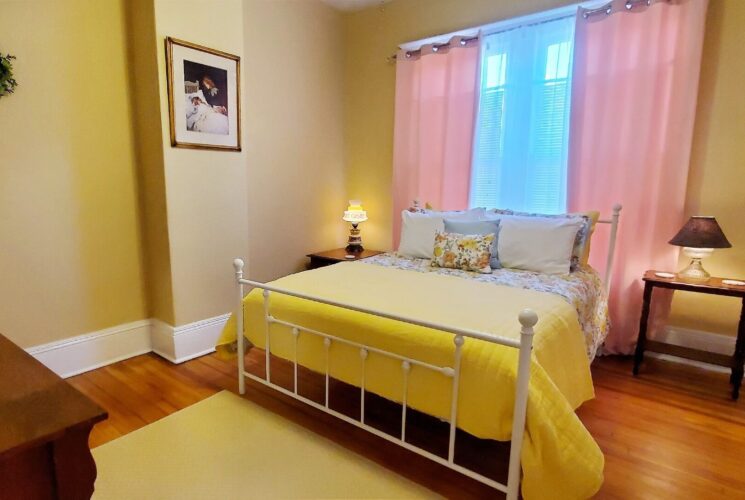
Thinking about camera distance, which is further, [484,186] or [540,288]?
[484,186]

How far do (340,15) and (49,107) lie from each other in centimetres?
256

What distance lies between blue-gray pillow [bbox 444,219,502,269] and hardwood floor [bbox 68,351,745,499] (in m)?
0.97

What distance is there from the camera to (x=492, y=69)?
3.19 metres

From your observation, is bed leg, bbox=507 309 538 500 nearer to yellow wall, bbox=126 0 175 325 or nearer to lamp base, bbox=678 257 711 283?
lamp base, bbox=678 257 711 283

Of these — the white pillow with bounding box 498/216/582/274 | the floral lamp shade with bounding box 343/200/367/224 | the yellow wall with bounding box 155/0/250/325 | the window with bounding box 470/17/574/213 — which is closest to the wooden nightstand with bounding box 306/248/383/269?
the floral lamp shade with bounding box 343/200/367/224

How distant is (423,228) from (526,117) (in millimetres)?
1115

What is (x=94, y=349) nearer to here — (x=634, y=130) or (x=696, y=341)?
(x=634, y=130)

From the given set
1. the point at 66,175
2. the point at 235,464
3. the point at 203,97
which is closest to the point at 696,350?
the point at 235,464

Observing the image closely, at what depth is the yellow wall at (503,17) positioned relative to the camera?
2510 mm

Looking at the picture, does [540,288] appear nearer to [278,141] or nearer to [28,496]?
[28,496]

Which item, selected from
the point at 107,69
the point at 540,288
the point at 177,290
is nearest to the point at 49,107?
the point at 107,69

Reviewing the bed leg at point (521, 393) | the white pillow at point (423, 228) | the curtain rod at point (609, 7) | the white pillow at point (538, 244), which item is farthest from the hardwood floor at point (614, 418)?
the curtain rod at point (609, 7)

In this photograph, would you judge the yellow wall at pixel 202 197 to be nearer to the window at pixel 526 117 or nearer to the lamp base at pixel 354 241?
the lamp base at pixel 354 241

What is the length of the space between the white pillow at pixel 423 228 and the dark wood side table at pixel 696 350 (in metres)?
1.17
